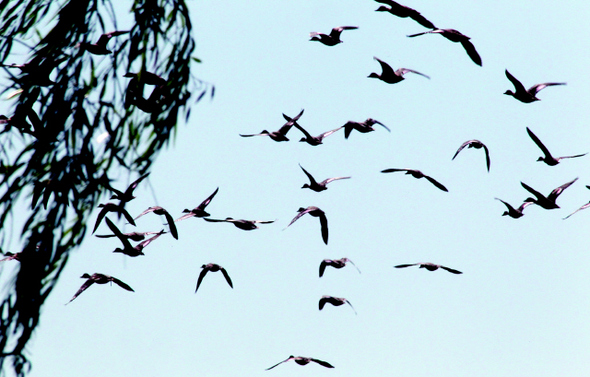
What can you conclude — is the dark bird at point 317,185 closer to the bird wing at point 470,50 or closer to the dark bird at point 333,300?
the dark bird at point 333,300

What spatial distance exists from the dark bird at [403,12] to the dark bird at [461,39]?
0.07 metres

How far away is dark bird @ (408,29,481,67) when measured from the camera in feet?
14.8

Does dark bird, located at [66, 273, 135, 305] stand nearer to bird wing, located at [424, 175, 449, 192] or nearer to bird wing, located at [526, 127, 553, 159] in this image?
bird wing, located at [424, 175, 449, 192]

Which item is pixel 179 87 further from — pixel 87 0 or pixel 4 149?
pixel 4 149

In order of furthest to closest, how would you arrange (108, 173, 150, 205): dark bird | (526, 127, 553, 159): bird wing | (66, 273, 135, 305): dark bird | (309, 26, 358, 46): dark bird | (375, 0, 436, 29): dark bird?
(526, 127, 553, 159): bird wing < (66, 273, 135, 305): dark bird < (309, 26, 358, 46): dark bird < (375, 0, 436, 29): dark bird < (108, 173, 150, 205): dark bird

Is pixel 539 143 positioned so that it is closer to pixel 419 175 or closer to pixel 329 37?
pixel 419 175

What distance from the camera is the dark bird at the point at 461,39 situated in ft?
14.8

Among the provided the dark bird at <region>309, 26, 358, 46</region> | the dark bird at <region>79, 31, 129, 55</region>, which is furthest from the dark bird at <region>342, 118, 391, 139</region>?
the dark bird at <region>79, 31, 129, 55</region>

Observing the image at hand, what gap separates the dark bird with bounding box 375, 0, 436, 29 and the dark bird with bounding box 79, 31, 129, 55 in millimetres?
1532

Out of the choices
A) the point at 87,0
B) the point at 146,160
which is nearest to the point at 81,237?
the point at 146,160

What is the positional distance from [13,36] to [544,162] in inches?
152

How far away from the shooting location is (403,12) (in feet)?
14.3

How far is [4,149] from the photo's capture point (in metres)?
3.51

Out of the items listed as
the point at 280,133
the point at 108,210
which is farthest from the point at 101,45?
the point at 280,133
